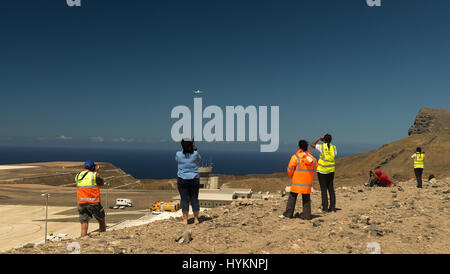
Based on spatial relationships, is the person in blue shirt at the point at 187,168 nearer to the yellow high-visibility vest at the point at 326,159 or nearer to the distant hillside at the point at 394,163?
the yellow high-visibility vest at the point at 326,159

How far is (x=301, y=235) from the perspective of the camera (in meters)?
6.87

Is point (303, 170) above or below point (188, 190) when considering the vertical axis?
above

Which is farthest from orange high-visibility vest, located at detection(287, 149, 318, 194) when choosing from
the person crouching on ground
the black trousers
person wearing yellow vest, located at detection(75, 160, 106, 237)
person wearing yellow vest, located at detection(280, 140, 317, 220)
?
the person crouching on ground

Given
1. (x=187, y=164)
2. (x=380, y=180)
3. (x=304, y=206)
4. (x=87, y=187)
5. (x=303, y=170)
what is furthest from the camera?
(x=380, y=180)

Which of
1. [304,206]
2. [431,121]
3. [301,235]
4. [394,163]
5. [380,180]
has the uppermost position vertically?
[431,121]

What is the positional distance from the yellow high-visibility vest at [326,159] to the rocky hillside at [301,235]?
55.3 inches

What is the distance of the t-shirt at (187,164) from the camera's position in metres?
8.42

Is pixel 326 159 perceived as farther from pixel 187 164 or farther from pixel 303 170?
pixel 187 164

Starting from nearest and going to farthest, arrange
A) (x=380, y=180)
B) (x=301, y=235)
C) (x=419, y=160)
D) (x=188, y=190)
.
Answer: (x=301, y=235), (x=188, y=190), (x=419, y=160), (x=380, y=180)

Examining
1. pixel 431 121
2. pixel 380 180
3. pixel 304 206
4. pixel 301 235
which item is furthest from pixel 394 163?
pixel 301 235

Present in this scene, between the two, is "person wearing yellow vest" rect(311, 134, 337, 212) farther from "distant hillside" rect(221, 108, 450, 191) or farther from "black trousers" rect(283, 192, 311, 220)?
"distant hillside" rect(221, 108, 450, 191)

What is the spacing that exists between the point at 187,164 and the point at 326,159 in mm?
4331
